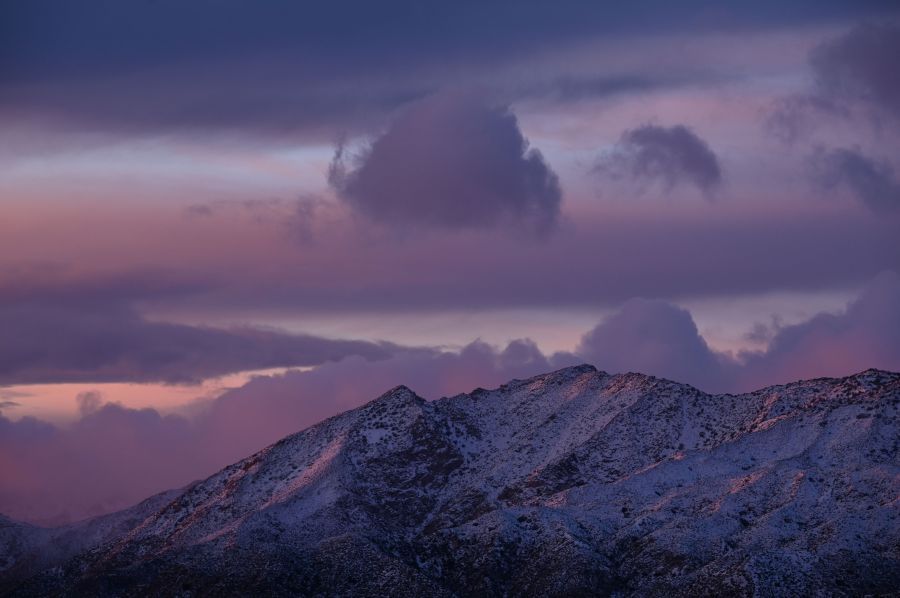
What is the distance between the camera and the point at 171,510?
7707 inches

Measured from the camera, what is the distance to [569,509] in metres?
164

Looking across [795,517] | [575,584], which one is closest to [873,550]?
[795,517]

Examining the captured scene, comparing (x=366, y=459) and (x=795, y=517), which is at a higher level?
(x=366, y=459)

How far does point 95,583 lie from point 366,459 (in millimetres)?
38194

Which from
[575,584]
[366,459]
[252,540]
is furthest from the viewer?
[366,459]

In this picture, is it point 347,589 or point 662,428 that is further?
point 662,428

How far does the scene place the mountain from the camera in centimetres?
14438

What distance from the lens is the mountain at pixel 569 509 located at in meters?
144

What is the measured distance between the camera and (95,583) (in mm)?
176500

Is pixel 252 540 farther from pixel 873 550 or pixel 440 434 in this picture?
pixel 873 550

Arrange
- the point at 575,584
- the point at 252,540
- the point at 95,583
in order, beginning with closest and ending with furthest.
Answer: the point at 575,584 → the point at 252,540 → the point at 95,583

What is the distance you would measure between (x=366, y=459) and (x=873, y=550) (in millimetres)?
74050

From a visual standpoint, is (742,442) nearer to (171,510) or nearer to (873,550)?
(873,550)

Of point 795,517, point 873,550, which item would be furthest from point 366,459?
point 873,550
